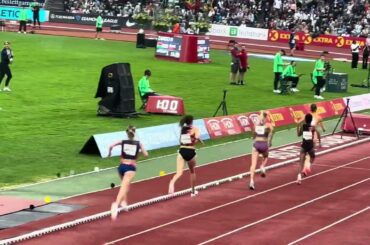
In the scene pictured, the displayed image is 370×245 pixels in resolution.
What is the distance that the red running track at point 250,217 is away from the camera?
15.7 metres

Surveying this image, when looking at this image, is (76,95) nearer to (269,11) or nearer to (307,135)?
(307,135)

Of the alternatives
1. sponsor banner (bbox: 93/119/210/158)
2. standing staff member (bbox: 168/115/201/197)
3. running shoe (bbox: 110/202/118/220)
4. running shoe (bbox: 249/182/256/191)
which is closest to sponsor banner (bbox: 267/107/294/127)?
sponsor banner (bbox: 93/119/210/158)

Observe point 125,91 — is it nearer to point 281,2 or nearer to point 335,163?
point 335,163

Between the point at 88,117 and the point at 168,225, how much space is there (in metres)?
13.7

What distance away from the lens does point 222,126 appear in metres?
29.1

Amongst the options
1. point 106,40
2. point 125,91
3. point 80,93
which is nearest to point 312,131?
point 125,91

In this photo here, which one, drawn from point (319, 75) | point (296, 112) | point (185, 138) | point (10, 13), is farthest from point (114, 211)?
point (10, 13)

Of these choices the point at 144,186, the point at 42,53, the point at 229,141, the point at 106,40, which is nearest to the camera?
the point at 144,186

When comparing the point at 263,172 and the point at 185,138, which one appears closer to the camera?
the point at 185,138

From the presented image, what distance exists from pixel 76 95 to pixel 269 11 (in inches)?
1539

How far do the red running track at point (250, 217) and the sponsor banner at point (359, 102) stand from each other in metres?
15.6

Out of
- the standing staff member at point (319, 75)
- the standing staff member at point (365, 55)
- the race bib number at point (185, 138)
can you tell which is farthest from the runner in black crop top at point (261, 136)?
the standing staff member at point (365, 55)

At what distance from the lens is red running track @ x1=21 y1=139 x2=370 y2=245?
A: 15.7 meters

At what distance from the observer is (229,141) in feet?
92.7
